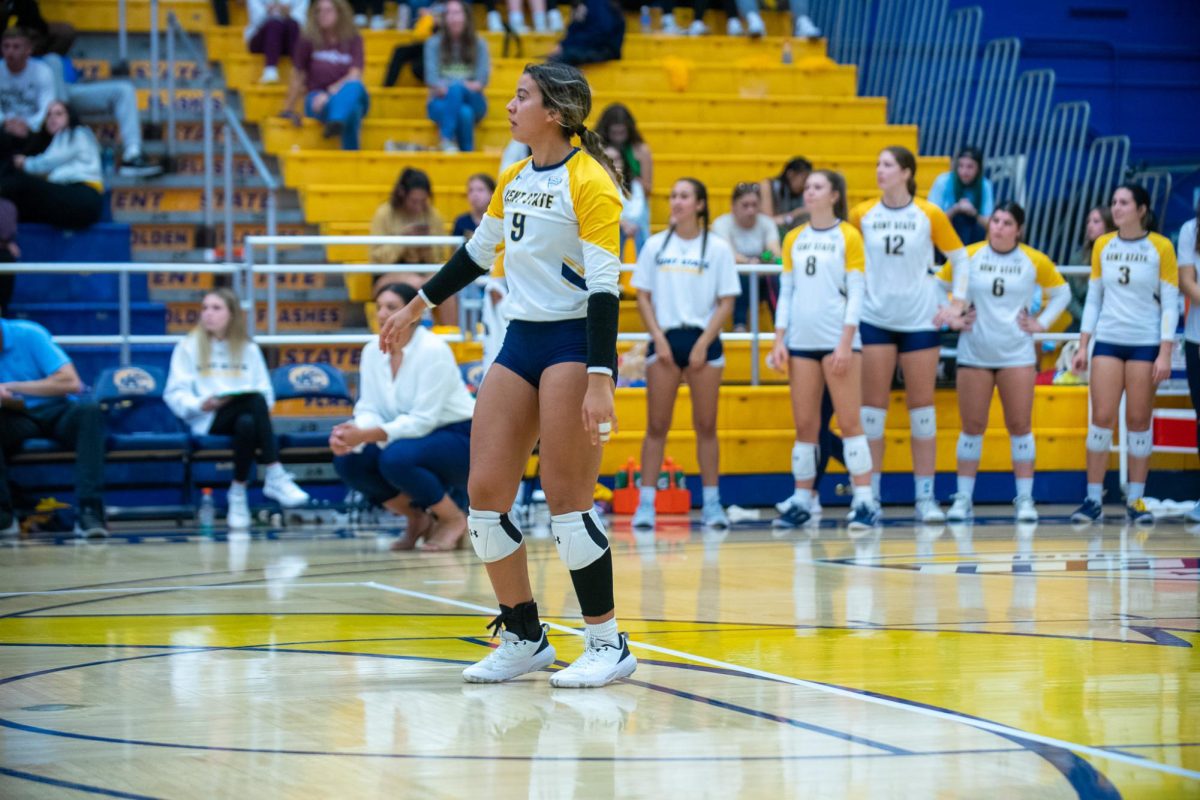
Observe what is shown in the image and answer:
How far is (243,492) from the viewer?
10273 mm

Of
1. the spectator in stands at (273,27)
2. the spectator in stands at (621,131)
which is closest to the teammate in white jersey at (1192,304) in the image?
the spectator in stands at (621,131)

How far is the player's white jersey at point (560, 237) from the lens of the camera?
4578 mm

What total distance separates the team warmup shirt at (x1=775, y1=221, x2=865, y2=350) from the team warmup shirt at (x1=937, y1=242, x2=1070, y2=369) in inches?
39.5

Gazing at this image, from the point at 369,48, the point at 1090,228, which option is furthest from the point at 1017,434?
the point at 369,48

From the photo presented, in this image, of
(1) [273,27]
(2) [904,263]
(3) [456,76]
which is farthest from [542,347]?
(1) [273,27]

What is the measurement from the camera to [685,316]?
10.1 meters

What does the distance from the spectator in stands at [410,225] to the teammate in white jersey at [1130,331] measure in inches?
173

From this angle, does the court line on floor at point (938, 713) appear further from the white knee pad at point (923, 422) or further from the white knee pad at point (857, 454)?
the white knee pad at point (923, 422)

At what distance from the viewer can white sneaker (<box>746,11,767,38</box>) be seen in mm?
16344

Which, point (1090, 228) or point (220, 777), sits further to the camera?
point (1090, 228)

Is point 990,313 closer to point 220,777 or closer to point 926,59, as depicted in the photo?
point 926,59

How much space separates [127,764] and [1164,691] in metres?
2.53

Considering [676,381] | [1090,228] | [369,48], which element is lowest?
[676,381]

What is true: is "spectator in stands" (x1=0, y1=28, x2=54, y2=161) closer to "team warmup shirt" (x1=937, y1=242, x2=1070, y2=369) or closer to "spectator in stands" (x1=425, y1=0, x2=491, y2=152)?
"spectator in stands" (x1=425, y1=0, x2=491, y2=152)
